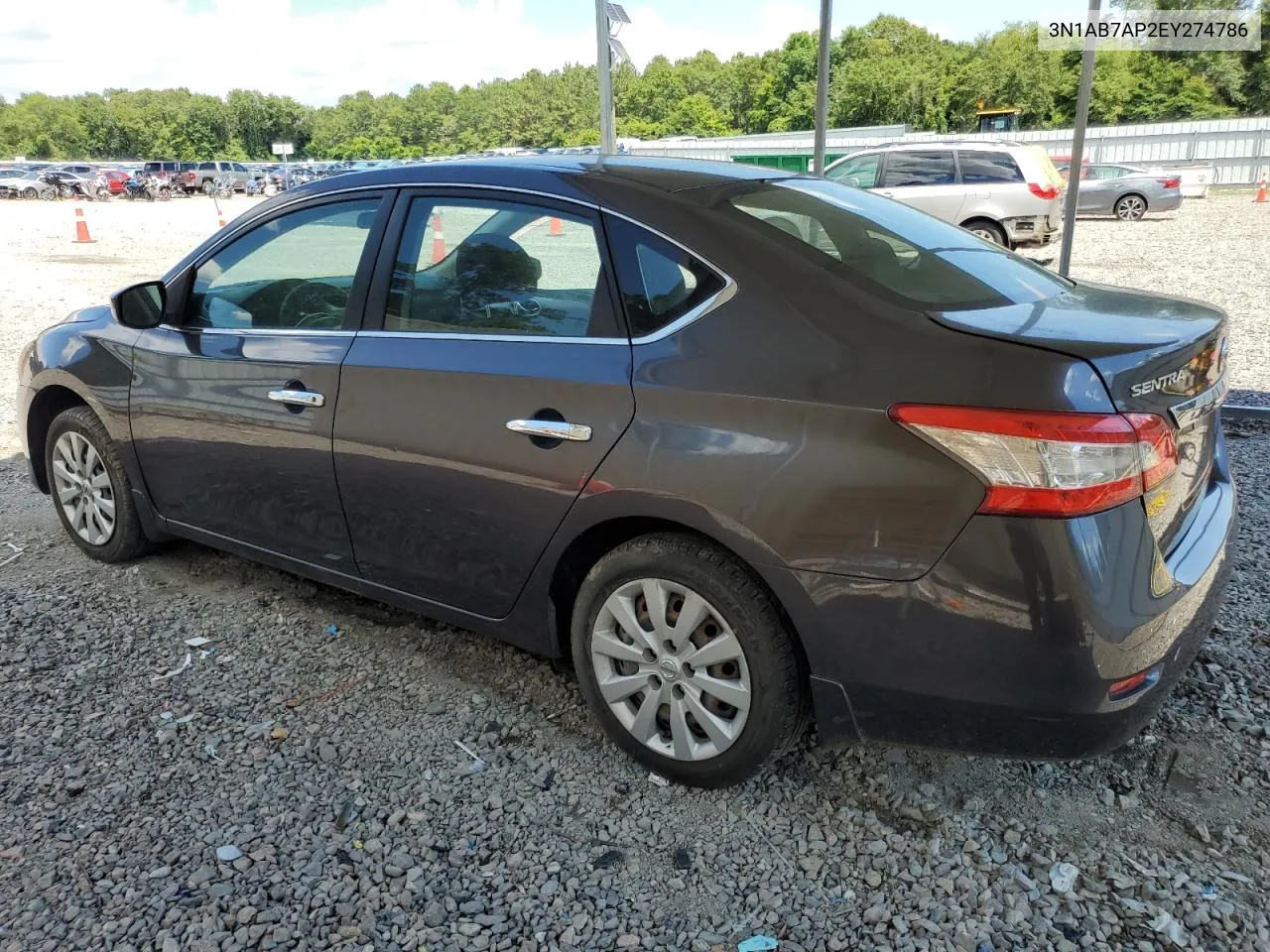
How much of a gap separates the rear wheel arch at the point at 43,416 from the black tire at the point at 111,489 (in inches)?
3.4

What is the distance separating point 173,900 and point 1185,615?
2511mm

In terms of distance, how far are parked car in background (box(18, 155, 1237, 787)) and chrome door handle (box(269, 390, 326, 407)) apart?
0.04ft

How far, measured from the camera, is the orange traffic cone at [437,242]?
127 inches

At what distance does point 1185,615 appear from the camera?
7.89ft

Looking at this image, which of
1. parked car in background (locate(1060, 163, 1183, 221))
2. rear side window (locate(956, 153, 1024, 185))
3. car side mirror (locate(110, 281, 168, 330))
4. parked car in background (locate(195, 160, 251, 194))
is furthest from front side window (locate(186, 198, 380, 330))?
parked car in background (locate(195, 160, 251, 194))

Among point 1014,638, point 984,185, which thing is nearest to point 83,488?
point 1014,638

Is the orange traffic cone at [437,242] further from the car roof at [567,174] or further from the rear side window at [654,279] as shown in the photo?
the rear side window at [654,279]

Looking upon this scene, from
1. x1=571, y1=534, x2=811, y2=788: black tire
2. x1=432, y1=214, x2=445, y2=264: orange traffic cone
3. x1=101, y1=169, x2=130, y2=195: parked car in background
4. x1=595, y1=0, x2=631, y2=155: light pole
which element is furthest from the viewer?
x1=101, y1=169, x2=130, y2=195: parked car in background

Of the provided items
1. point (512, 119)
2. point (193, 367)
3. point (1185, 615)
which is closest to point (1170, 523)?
point (1185, 615)

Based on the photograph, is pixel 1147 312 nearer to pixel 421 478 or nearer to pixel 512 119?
pixel 421 478

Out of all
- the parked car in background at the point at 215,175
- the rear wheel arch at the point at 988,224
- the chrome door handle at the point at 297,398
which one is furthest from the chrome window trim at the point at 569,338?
the parked car in background at the point at 215,175

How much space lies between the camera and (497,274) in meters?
3.05

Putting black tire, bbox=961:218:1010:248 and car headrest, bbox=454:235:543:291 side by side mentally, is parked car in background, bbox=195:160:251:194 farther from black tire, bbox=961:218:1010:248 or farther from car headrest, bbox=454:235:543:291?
car headrest, bbox=454:235:543:291

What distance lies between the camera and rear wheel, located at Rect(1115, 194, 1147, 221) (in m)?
23.0
